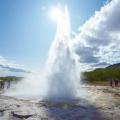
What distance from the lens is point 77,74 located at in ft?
114

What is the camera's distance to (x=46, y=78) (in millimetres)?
34750

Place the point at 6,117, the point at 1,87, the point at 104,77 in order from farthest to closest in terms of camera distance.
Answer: the point at 104,77
the point at 1,87
the point at 6,117

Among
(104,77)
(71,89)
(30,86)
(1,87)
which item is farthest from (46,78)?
(104,77)

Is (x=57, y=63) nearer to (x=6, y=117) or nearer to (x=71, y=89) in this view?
(x=71, y=89)

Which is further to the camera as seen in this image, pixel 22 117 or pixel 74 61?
pixel 74 61

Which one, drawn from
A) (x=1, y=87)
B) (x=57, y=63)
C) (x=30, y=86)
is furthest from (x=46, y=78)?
→ (x=1, y=87)

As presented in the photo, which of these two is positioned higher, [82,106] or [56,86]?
[56,86]

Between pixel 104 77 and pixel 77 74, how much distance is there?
6814cm

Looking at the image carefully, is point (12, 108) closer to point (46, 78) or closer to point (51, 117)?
point (51, 117)

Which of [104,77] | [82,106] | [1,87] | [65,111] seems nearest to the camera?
[65,111]

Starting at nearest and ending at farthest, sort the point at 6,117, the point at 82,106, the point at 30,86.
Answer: the point at 6,117 < the point at 82,106 < the point at 30,86

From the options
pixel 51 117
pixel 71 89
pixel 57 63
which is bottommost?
pixel 51 117

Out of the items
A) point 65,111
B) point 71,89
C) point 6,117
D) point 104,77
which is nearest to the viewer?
point 6,117

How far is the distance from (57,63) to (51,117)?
19.0 meters
